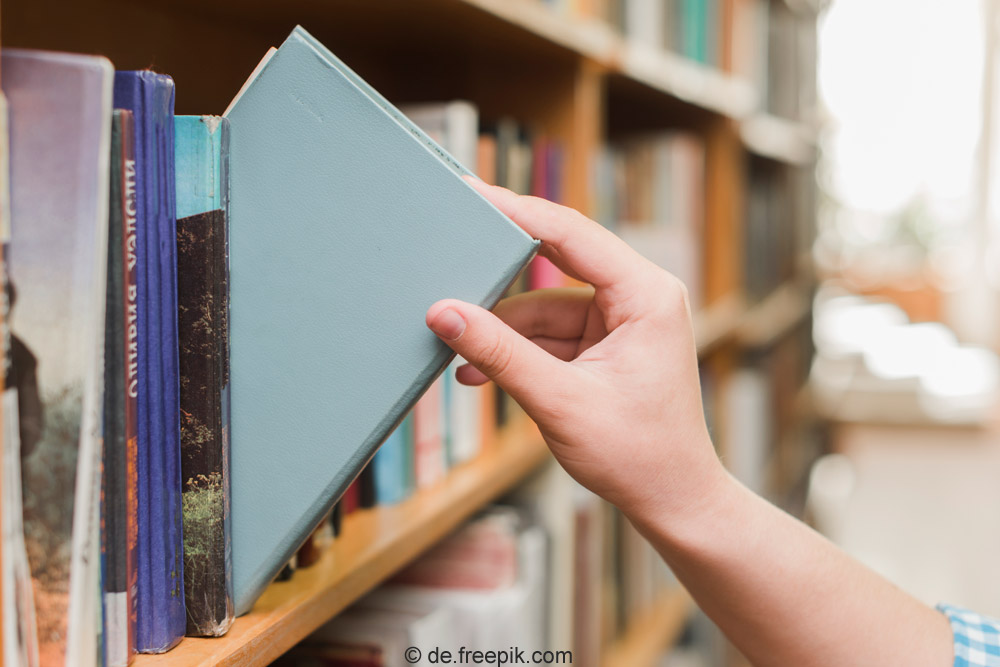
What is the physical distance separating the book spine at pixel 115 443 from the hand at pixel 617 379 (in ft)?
0.57

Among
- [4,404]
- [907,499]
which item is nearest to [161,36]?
[4,404]

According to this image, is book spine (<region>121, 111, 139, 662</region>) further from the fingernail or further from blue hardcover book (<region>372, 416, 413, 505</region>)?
blue hardcover book (<region>372, 416, 413, 505</region>)

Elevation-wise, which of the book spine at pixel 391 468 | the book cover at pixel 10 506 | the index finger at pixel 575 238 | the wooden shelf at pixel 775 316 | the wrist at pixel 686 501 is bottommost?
the wooden shelf at pixel 775 316

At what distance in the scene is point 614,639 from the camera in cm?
141

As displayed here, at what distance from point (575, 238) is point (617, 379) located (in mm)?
96

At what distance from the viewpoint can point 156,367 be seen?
45cm

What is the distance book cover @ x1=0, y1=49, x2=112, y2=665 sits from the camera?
376 mm

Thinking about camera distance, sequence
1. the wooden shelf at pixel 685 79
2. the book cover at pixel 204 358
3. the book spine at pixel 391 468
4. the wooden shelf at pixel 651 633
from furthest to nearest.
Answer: the wooden shelf at pixel 651 633, the wooden shelf at pixel 685 79, the book spine at pixel 391 468, the book cover at pixel 204 358

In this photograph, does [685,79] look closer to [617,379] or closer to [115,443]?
[617,379]

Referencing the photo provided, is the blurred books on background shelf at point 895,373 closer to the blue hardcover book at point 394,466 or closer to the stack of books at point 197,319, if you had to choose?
the blue hardcover book at point 394,466

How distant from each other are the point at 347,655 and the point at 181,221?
0.44 meters

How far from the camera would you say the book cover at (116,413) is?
41 centimetres

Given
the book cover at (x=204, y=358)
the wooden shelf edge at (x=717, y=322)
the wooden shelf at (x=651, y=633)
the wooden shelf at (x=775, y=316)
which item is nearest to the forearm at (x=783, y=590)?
the book cover at (x=204, y=358)

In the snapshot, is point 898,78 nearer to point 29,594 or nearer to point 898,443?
point 898,443
